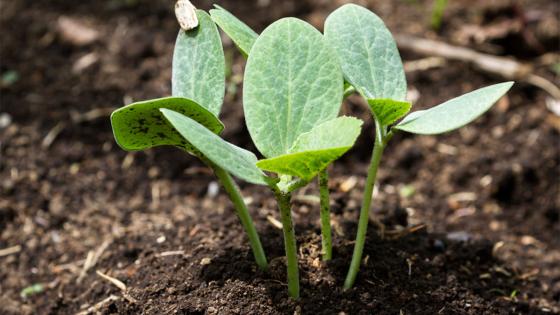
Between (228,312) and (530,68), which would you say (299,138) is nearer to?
(228,312)

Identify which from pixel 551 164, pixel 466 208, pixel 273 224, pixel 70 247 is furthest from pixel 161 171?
pixel 551 164

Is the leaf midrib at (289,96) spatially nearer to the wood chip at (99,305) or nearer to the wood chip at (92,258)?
the wood chip at (99,305)

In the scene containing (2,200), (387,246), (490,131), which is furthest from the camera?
(490,131)

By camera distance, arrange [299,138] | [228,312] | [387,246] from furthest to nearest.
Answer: [387,246]
[228,312]
[299,138]

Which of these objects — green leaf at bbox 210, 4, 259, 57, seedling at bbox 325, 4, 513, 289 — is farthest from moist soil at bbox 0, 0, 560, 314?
green leaf at bbox 210, 4, 259, 57

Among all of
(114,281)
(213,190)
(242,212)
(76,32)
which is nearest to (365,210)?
(242,212)

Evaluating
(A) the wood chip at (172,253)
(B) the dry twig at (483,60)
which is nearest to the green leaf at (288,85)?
(A) the wood chip at (172,253)
